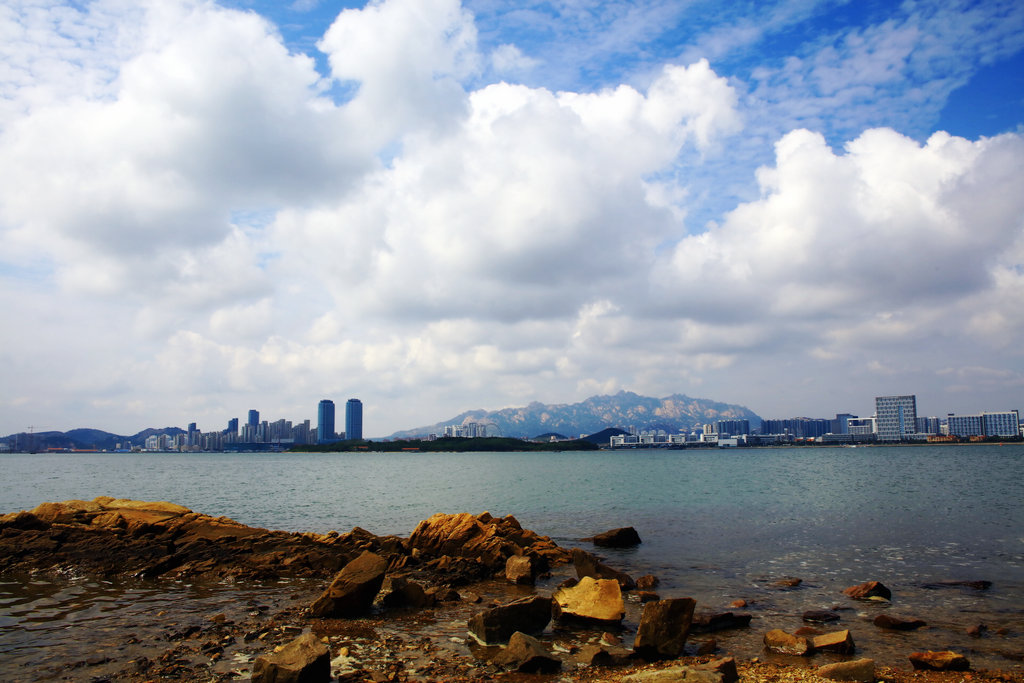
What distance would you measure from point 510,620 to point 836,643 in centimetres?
858

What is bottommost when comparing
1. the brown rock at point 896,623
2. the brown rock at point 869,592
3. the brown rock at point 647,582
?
the brown rock at point 647,582

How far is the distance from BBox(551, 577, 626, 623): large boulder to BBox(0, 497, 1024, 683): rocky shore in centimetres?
5

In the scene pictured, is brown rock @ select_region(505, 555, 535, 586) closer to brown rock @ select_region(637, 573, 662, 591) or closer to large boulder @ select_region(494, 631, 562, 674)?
brown rock @ select_region(637, 573, 662, 591)

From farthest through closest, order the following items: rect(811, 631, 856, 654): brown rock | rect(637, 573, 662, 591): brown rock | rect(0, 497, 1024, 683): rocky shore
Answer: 1. rect(637, 573, 662, 591): brown rock
2. rect(811, 631, 856, 654): brown rock
3. rect(0, 497, 1024, 683): rocky shore

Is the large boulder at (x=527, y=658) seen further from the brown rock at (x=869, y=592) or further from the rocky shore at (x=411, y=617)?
the brown rock at (x=869, y=592)

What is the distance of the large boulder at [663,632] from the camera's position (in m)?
14.6

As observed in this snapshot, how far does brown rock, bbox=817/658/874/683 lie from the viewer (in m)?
12.5

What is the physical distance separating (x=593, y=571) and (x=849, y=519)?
28566 mm

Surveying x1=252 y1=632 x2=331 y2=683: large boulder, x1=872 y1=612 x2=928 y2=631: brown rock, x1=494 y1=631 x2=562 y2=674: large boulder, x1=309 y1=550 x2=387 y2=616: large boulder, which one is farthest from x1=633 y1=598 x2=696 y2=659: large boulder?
x1=309 y1=550 x2=387 y2=616: large boulder

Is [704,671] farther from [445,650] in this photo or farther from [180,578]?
[180,578]

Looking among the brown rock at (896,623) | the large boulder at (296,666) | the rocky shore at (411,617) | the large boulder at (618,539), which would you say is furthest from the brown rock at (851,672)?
the large boulder at (618,539)

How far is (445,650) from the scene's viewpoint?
15.1 meters

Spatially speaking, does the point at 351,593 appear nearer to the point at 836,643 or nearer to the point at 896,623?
the point at 836,643

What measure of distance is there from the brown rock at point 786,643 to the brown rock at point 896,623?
3.84 meters
